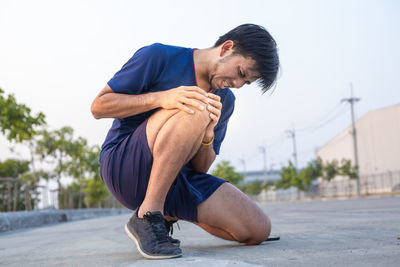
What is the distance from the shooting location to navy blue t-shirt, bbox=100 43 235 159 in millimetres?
2742

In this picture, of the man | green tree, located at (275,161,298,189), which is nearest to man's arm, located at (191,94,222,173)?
the man

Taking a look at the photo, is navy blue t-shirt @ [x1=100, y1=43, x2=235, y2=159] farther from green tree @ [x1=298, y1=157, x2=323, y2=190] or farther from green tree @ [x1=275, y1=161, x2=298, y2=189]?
green tree @ [x1=275, y1=161, x2=298, y2=189]

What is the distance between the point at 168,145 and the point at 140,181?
385 mm

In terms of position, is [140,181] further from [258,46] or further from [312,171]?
[312,171]

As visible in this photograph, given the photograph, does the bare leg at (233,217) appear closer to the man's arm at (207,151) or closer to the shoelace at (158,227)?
the man's arm at (207,151)

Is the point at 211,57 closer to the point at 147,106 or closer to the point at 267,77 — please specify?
the point at 267,77

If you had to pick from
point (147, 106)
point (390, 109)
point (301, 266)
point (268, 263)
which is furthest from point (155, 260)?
point (390, 109)

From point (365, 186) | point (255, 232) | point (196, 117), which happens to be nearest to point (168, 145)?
point (196, 117)

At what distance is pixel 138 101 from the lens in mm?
2646

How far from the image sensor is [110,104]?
268 cm

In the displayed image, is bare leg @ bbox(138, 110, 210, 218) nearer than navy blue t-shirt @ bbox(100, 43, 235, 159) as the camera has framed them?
Yes

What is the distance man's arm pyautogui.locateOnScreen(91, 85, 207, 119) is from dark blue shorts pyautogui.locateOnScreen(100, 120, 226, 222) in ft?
0.45

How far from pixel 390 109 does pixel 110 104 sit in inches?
2172

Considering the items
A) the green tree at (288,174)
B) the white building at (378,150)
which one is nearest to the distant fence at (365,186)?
the white building at (378,150)
